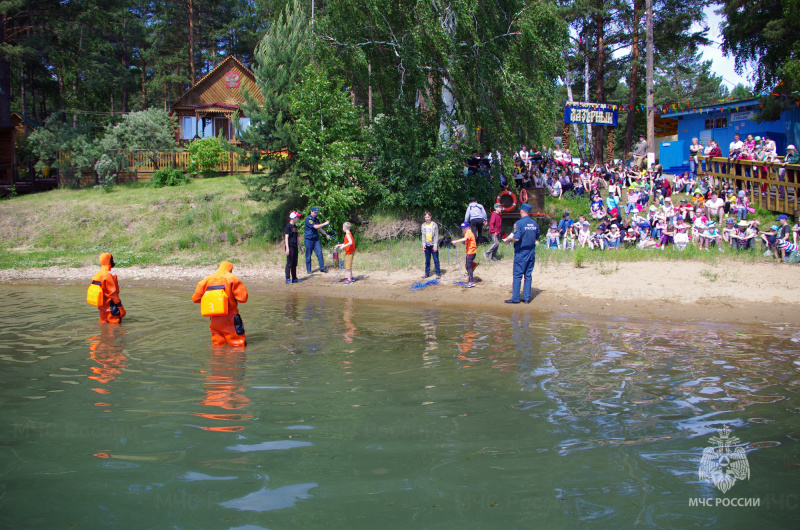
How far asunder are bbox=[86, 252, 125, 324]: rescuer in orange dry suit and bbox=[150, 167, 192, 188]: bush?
16.7 meters

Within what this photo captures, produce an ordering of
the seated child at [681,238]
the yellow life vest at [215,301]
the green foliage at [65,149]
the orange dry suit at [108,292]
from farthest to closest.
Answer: the green foliage at [65,149] < the seated child at [681,238] < the orange dry suit at [108,292] < the yellow life vest at [215,301]

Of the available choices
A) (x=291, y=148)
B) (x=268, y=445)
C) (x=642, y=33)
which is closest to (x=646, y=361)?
(x=268, y=445)

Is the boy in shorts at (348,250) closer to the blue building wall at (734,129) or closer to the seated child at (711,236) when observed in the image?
the seated child at (711,236)

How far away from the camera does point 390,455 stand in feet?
18.5

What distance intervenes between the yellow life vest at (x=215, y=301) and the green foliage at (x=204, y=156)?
827 inches

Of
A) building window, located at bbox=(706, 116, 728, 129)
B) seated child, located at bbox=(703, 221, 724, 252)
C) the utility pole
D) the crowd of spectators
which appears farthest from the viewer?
building window, located at bbox=(706, 116, 728, 129)

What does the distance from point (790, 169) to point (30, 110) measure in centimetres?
6519

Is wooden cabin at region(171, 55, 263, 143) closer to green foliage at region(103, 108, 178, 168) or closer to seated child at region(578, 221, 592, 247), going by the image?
green foliage at region(103, 108, 178, 168)

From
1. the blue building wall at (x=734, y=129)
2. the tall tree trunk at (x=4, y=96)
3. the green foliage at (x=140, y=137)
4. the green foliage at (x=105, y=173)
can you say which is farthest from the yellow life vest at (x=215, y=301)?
the tall tree trunk at (x=4, y=96)

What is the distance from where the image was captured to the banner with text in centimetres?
2306

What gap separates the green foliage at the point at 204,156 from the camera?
28516 millimetres

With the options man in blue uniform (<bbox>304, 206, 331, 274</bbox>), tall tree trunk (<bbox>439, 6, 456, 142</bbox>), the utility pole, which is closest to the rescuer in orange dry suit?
man in blue uniform (<bbox>304, 206, 331, 274</bbox>)

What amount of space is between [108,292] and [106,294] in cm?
5

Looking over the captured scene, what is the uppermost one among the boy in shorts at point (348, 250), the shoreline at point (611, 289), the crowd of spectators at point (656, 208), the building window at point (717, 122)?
the building window at point (717, 122)
